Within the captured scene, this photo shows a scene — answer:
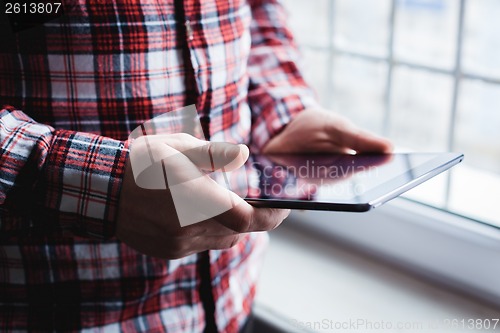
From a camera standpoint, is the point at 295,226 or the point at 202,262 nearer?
the point at 202,262

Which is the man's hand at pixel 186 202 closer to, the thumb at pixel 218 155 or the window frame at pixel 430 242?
the thumb at pixel 218 155

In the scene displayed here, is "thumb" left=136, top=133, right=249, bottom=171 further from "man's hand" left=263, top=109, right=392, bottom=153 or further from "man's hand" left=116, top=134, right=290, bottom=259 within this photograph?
"man's hand" left=263, top=109, right=392, bottom=153

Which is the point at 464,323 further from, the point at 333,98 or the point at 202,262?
the point at 333,98

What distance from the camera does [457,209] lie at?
3.22ft

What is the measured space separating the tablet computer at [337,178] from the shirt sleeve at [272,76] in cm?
10

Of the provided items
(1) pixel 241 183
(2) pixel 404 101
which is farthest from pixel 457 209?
(1) pixel 241 183

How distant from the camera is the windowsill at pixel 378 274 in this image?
0.91 meters

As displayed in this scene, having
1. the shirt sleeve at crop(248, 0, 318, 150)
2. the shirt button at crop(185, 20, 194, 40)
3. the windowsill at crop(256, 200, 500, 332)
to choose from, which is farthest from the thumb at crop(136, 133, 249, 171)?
the windowsill at crop(256, 200, 500, 332)

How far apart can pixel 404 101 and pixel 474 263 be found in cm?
32

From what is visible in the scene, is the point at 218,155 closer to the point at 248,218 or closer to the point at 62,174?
the point at 248,218

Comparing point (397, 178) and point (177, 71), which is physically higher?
point (177, 71)

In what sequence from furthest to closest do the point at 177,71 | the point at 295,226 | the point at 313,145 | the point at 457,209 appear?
the point at 295,226
the point at 457,209
the point at 313,145
the point at 177,71

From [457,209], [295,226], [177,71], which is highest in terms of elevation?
[177,71]

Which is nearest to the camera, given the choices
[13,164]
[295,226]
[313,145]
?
[13,164]
